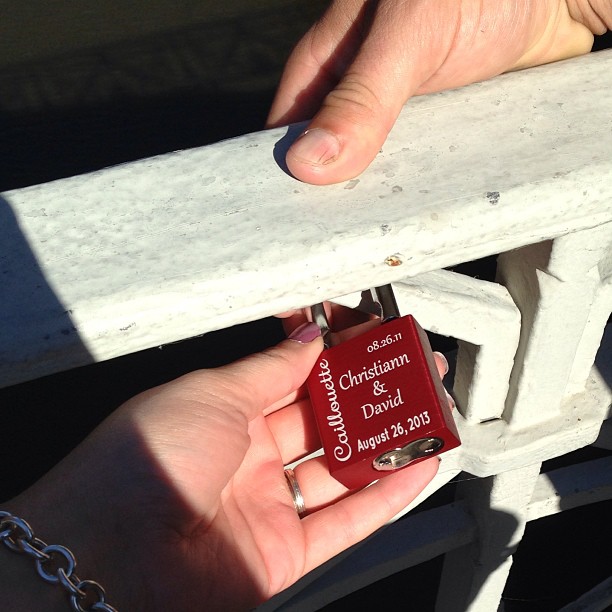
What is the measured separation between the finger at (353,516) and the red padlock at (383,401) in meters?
0.12

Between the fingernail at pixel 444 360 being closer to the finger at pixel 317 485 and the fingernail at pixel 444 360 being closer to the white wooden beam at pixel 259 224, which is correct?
the finger at pixel 317 485

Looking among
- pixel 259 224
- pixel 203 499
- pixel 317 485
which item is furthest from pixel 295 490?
pixel 259 224

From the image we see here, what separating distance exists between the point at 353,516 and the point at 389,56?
24.3 inches

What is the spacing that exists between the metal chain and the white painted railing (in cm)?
23

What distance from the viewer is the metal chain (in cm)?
77

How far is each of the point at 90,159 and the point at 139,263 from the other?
90.2 inches

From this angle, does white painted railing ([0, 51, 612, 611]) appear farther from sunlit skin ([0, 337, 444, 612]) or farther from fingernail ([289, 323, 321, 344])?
A: sunlit skin ([0, 337, 444, 612])

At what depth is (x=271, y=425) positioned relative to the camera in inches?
43.9

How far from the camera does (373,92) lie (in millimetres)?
824

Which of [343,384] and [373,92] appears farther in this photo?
[343,384]

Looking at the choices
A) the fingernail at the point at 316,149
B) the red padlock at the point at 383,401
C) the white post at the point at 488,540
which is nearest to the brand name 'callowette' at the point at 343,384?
the red padlock at the point at 383,401

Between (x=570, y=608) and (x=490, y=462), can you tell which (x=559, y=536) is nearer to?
(x=570, y=608)

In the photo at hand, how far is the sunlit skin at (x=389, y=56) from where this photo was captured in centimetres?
75

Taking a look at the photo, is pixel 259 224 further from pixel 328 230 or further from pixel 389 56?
pixel 389 56
